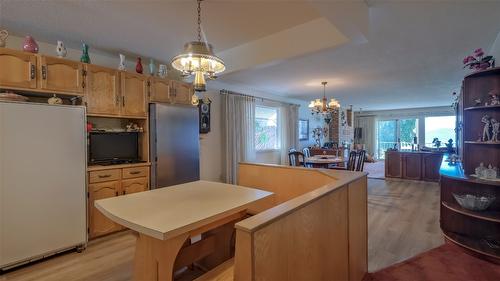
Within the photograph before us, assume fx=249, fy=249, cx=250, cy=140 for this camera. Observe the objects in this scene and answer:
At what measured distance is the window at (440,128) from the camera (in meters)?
9.90

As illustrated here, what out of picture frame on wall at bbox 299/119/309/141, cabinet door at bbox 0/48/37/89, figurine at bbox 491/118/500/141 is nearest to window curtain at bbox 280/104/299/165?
picture frame on wall at bbox 299/119/309/141

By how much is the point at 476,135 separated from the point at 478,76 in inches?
25.3

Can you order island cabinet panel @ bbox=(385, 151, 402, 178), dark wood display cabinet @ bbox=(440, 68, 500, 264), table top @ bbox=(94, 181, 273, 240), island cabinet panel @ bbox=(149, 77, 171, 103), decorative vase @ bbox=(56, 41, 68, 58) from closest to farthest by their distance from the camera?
table top @ bbox=(94, 181, 273, 240) → dark wood display cabinet @ bbox=(440, 68, 500, 264) → decorative vase @ bbox=(56, 41, 68, 58) → island cabinet panel @ bbox=(149, 77, 171, 103) → island cabinet panel @ bbox=(385, 151, 402, 178)

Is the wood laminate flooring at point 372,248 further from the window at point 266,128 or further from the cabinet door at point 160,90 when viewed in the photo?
the window at point 266,128

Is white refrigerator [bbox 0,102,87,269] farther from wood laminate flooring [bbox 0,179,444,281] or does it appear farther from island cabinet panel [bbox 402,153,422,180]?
island cabinet panel [bbox 402,153,422,180]

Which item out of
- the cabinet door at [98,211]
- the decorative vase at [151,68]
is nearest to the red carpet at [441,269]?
the cabinet door at [98,211]

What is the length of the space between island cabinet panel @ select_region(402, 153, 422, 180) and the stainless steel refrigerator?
5.69 m

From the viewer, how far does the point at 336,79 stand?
500 centimetres

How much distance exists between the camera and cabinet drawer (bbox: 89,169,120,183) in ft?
9.70

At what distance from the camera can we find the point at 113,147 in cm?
347

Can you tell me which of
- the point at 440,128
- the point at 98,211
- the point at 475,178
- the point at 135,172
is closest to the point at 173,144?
the point at 135,172

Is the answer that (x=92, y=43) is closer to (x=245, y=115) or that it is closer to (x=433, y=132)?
(x=245, y=115)

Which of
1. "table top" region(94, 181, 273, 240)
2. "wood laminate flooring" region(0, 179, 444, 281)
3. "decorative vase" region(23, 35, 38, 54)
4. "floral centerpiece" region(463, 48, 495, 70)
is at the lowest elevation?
"wood laminate flooring" region(0, 179, 444, 281)

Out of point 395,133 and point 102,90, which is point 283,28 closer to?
point 102,90
